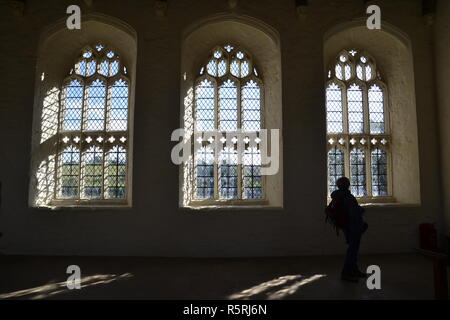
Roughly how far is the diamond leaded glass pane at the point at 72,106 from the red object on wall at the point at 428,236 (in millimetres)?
7133

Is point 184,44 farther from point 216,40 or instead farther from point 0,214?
point 0,214

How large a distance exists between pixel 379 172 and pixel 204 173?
379 cm

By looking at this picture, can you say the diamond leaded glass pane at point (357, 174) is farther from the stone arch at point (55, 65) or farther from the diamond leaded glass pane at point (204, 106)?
the stone arch at point (55, 65)

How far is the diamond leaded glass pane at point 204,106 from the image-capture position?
6629 mm

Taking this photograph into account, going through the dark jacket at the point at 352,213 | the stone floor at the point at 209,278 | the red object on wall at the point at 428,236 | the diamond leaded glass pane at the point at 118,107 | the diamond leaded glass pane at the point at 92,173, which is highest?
the diamond leaded glass pane at the point at 118,107

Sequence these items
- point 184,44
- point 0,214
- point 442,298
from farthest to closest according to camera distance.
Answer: point 184,44 < point 0,214 < point 442,298

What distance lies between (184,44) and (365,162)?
178 inches

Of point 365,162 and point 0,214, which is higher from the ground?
point 365,162

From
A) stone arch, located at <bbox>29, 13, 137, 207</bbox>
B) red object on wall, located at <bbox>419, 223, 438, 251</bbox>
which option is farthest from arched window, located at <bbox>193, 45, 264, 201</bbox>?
red object on wall, located at <bbox>419, 223, 438, 251</bbox>

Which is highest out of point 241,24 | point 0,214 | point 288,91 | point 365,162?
point 241,24

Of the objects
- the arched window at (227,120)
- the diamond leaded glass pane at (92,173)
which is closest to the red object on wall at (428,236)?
the arched window at (227,120)
